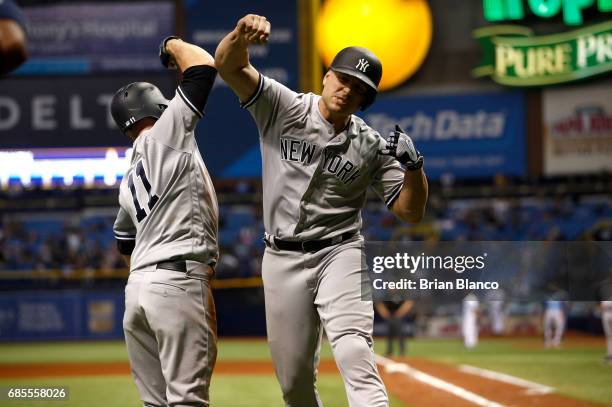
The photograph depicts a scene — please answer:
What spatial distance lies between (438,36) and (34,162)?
983cm

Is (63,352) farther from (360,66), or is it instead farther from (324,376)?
(360,66)

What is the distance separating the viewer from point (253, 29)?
3646 millimetres

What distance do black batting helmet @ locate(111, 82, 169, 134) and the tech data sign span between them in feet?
60.4

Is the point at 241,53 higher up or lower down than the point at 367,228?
higher up

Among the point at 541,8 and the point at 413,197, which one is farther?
the point at 541,8

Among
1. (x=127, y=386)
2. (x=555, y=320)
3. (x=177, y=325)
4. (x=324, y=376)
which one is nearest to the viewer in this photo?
(x=177, y=325)

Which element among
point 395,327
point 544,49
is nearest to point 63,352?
point 395,327

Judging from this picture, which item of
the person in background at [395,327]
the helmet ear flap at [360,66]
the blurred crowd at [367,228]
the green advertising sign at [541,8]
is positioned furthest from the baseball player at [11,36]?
the green advertising sign at [541,8]

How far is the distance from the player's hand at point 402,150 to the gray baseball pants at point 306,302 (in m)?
0.49

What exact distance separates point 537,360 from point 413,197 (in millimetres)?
8174

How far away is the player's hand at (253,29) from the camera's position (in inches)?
144

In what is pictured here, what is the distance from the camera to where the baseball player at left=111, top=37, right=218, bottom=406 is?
11.7ft

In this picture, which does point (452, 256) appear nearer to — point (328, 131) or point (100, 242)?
point (328, 131)

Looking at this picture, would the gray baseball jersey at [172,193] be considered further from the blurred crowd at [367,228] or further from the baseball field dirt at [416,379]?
the blurred crowd at [367,228]
